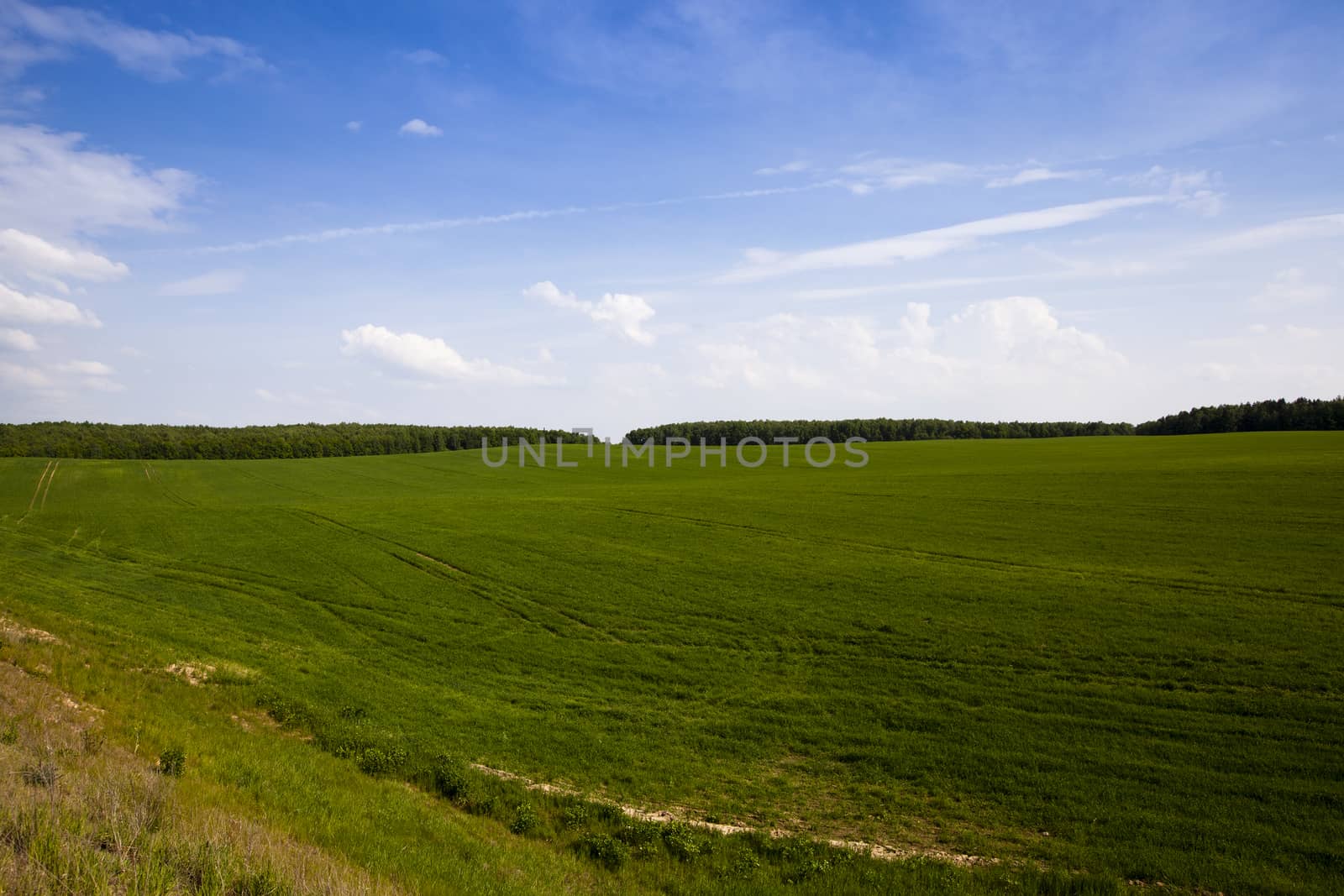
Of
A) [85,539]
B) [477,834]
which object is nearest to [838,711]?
[477,834]

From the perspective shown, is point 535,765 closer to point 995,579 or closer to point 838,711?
point 838,711

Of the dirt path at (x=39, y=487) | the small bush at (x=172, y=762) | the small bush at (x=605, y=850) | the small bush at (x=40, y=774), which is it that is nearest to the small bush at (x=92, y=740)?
the small bush at (x=172, y=762)

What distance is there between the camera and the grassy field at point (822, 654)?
12867 mm

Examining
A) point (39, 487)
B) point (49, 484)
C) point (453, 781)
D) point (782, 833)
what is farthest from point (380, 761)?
point (49, 484)

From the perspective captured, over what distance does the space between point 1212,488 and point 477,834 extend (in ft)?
165

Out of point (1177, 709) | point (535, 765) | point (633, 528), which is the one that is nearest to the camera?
point (535, 765)

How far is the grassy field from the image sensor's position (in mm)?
12867

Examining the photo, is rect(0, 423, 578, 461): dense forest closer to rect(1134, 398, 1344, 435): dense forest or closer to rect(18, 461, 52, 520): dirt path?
rect(18, 461, 52, 520): dirt path

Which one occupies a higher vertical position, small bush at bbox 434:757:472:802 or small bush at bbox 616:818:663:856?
small bush at bbox 434:757:472:802

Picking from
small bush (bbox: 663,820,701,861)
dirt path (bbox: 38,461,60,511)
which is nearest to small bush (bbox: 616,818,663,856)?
small bush (bbox: 663,820,701,861)

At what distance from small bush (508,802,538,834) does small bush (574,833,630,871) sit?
96 centimetres

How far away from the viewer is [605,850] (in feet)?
35.7

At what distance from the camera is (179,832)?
724 cm

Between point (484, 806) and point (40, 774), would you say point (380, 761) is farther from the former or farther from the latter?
point (40, 774)
